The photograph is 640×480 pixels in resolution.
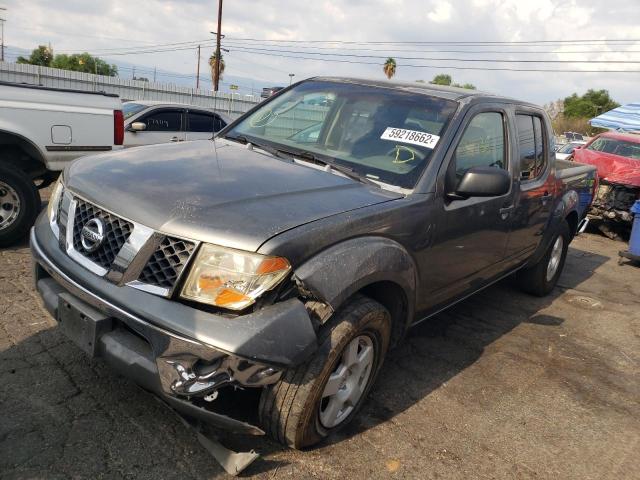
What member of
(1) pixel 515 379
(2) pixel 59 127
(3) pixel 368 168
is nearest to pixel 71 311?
(3) pixel 368 168

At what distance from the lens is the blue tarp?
16328 mm

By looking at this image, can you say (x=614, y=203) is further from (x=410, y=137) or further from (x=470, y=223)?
(x=410, y=137)

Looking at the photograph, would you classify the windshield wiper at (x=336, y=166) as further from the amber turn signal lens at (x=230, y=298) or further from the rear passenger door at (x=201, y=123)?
the rear passenger door at (x=201, y=123)

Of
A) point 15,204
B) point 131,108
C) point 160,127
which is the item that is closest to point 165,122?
point 160,127

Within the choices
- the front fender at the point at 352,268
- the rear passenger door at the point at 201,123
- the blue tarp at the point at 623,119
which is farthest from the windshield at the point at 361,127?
the blue tarp at the point at 623,119

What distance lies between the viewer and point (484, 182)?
10.0ft

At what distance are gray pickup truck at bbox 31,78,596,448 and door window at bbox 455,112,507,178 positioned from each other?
0.02 metres

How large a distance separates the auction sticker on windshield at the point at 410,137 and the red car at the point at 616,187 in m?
7.53

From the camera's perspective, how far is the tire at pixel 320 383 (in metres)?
2.35

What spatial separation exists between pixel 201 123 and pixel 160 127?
2.76 ft

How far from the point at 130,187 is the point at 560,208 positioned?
3.97m

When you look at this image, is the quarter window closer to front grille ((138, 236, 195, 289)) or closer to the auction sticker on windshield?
the auction sticker on windshield

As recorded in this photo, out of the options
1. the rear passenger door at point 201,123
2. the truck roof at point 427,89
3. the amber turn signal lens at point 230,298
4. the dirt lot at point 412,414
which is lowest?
the dirt lot at point 412,414

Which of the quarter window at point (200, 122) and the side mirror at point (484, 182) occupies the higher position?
the side mirror at point (484, 182)
